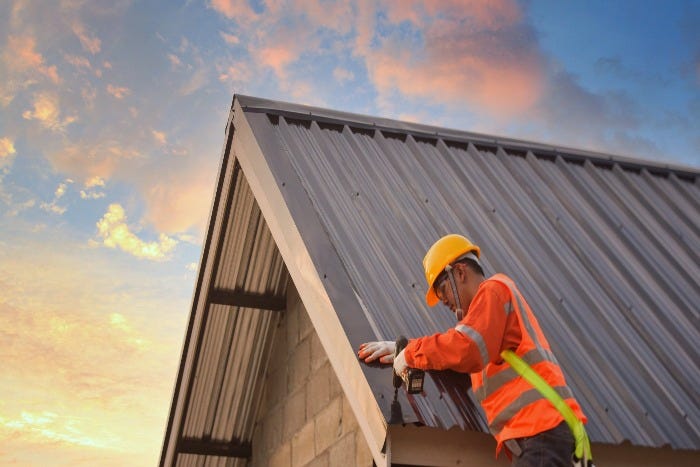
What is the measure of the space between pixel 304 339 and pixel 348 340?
328 centimetres

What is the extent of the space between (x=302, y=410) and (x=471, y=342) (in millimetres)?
3790

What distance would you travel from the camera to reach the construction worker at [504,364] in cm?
425

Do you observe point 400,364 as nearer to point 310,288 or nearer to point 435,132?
point 310,288

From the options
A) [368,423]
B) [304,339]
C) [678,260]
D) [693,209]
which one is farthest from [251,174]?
[693,209]

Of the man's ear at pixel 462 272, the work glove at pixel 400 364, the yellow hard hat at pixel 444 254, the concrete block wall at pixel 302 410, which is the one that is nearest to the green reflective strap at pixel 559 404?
the work glove at pixel 400 364

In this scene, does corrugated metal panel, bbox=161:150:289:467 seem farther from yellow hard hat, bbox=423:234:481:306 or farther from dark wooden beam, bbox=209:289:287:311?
yellow hard hat, bbox=423:234:481:306

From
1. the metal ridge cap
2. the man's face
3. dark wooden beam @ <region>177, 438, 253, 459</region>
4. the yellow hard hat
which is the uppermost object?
the metal ridge cap

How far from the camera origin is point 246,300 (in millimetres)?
8492

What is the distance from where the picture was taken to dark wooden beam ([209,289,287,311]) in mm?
8312

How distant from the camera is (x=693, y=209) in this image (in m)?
9.28

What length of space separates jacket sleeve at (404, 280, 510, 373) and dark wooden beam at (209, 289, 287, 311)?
411 cm

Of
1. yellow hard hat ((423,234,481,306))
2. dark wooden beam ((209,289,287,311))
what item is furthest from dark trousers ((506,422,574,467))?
dark wooden beam ((209,289,287,311))

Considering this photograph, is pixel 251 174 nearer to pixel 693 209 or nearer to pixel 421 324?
pixel 421 324

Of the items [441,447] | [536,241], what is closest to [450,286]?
[441,447]
